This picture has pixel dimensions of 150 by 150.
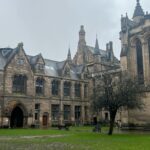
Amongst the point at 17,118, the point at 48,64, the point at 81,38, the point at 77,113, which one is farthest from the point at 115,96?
the point at 81,38

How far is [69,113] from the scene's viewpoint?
209 feet

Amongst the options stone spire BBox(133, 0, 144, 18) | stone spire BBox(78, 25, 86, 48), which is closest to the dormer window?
stone spire BBox(133, 0, 144, 18)

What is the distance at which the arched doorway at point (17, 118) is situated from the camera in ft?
178

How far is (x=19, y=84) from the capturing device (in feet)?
179

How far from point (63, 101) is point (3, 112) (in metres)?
15.5

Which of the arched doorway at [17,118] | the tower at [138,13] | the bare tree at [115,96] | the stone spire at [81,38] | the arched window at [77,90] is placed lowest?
the arched doorway at [17,118]

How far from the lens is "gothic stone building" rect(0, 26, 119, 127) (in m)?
52.5

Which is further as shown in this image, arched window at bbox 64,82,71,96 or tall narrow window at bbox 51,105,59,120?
arched window at bbox 64,82,71,96

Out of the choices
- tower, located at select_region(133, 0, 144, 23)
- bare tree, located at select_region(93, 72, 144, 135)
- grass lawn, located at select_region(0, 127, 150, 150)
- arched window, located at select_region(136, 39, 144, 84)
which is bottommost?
grass lawn, located at select_region(0, 127, 150, 150)

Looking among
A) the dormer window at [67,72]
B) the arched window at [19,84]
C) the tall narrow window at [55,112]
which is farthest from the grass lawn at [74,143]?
the dormer window at [67,72]

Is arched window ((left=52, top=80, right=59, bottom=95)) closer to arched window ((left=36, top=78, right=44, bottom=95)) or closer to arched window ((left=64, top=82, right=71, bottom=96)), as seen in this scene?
arched window ((left=64, top=82, right=71, bottom=96))

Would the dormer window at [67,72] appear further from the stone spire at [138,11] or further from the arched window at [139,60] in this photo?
the arched window at [139,60]

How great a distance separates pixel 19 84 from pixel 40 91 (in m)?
5.35

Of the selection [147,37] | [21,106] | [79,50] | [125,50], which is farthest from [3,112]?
[79,50]
